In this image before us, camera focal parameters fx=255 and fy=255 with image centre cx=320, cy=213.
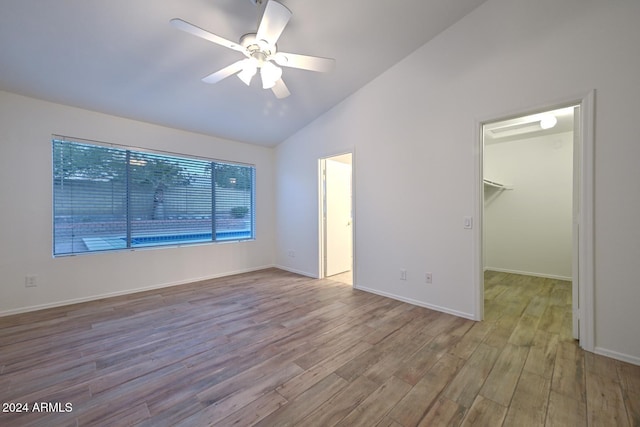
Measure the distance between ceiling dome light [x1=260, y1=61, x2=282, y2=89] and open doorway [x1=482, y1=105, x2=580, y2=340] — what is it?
315 cm

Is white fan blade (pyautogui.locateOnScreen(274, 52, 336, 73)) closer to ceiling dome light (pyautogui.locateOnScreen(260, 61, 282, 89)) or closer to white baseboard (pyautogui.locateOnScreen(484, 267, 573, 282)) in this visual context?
ceiling dome light (pyautogui.locateOnScreen(260, 61, 282, 89))

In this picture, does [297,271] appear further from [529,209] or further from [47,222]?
[529,209]

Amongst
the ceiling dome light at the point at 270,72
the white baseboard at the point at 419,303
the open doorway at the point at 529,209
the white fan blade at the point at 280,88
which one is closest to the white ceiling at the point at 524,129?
the open doorway at the point at 529,209

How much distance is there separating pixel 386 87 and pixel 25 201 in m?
4.64

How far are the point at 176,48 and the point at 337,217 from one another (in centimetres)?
329

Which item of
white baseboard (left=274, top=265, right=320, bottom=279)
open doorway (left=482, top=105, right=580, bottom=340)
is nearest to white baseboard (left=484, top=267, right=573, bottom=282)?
open doorway (left=482, top=105, right=580, bottom=340)

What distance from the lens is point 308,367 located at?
6.44 feet

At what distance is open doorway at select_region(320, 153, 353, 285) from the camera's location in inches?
176

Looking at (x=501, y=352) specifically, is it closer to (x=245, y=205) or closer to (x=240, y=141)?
(x=245, y=205)

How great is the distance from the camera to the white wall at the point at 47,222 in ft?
9.55

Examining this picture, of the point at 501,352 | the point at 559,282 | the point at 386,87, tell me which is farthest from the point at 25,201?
the point at 559,282

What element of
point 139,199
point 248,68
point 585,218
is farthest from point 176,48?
point 585,218

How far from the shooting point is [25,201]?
300 centimetres

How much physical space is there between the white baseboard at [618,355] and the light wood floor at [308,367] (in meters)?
0.07
